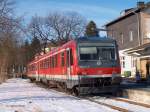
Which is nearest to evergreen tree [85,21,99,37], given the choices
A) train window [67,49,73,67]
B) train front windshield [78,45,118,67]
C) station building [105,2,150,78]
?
station building [105,2,150,78]

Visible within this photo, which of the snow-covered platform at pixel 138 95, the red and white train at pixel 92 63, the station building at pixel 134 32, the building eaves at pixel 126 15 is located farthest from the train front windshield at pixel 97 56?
the building eaves at pixel 126 15

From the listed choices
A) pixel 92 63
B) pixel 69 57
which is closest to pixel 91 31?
pixel 69 57

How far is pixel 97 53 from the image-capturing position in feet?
72.6

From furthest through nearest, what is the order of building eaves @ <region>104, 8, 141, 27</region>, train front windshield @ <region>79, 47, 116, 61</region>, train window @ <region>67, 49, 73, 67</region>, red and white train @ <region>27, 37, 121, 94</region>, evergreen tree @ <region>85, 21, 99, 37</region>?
building eaves @ <region>104, 8, 141, 27</region>
evergreen tree @ <region>85, 21, 99, 37</region>
train window @ <region>67, 49, 73, 67</region>
train front windshield @ <region>79, 47, 116, 61</region>
red and white train @ <region>27, 37, 121, 94</region>

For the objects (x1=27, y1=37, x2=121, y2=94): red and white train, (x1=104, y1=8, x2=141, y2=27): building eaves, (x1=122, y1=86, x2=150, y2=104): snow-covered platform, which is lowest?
(x1=122, y1=86, x2=150, y2=104): snow-covered platform

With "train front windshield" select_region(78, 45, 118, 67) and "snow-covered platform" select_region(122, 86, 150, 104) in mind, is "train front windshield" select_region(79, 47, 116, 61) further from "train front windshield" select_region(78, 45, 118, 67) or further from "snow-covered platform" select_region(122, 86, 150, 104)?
"snow-covered platform" select_region(122, 86, 150, 104)

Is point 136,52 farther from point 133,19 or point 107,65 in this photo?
point 133,19

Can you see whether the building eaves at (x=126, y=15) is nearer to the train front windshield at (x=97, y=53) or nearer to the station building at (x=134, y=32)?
the station building at (x=134, y=32)

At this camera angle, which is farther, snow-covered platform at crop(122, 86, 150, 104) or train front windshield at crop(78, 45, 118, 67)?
train front windshield at crop(78, 45, 118, 67)

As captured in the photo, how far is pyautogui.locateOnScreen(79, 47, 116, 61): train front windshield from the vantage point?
72.1 ft

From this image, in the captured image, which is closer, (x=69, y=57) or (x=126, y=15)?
(x=69, y=57)

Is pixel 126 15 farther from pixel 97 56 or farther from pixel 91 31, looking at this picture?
pixel 97 56

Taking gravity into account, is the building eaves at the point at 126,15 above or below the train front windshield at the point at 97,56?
above

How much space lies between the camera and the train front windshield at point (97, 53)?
22.0 meters
